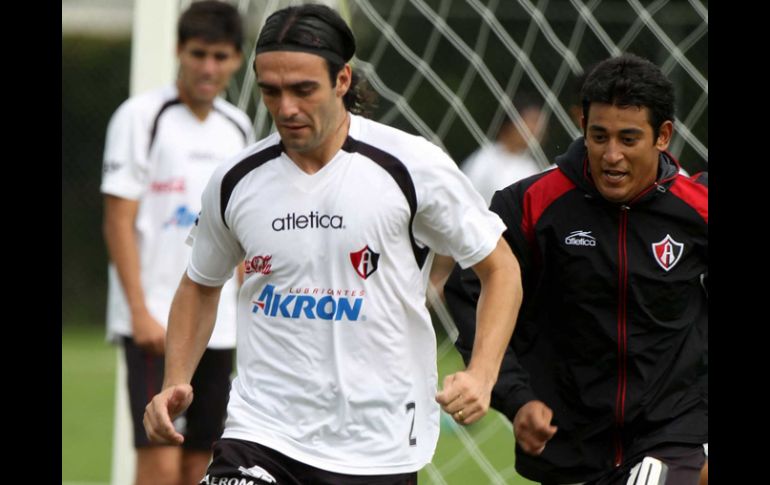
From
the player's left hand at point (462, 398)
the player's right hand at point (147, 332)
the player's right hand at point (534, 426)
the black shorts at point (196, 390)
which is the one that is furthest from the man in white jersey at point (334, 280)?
the black shorts at point (196, 390)

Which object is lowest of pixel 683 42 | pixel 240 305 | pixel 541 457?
pixel 541 457

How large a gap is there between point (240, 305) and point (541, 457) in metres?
1.10

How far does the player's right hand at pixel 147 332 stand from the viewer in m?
5.99

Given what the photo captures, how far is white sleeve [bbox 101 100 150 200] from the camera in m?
6.07

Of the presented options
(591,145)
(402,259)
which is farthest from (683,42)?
(402,259)

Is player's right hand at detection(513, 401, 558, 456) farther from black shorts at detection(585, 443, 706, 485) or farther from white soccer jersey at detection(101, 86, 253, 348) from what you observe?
white soccer jersey at detection(101, 86, 253, 348)

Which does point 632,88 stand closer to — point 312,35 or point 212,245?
point 312,35

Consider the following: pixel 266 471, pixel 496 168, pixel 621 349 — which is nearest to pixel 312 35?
pixel 266 471

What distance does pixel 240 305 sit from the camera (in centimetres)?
421

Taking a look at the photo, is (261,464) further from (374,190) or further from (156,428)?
(374,190)

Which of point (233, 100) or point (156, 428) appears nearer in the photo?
point (156, 428)

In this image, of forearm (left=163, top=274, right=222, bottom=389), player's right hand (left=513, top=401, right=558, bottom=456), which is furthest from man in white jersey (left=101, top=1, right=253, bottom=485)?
player's right hand (left=513, top=401, right=558, bottom=456)
